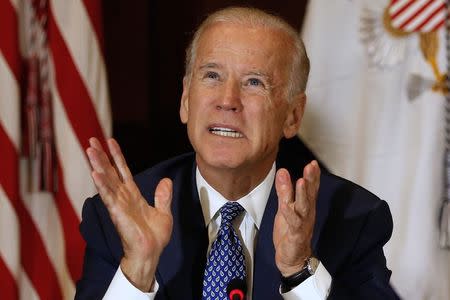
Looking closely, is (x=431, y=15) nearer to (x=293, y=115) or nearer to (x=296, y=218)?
(x=293, y=115)

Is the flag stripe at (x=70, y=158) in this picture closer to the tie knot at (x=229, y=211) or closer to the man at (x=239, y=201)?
the man at (x=239, y=201)

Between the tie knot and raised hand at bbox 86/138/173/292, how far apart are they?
18 centimetres

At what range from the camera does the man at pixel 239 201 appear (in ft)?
5.21

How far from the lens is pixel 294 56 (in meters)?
1.69

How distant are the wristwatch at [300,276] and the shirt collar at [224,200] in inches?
9.5

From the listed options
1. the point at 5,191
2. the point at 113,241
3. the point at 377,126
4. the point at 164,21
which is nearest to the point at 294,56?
the point at 113,241

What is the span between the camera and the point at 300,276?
146 cm

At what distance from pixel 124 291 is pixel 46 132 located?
3.15 feet

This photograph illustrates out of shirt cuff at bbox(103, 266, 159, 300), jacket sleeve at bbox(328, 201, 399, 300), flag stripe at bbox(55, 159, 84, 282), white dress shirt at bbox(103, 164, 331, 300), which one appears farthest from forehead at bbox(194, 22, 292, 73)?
flag stripe at bbox(55, 159, 84, 282)

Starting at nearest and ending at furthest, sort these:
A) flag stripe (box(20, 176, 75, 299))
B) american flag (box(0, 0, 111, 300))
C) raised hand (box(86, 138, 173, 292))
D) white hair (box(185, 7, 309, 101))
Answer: raised hand (box(86, 138, 173, 292)), white hair (box(185, 7, 309, 101)), american flag (box(0, 0, 111, 300)), flag stripe (box(20, 176, 75, 299))

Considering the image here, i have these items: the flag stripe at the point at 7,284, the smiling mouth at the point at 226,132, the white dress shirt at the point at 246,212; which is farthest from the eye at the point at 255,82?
the flag stripe at the point at 7,284

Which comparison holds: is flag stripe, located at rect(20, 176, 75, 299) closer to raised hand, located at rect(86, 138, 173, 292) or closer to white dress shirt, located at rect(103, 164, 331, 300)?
white dress shirt, located at rect(103, 164, 331, 300)

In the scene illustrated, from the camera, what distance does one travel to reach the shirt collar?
5.57 ft

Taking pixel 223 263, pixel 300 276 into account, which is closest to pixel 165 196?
pixel 223 263
